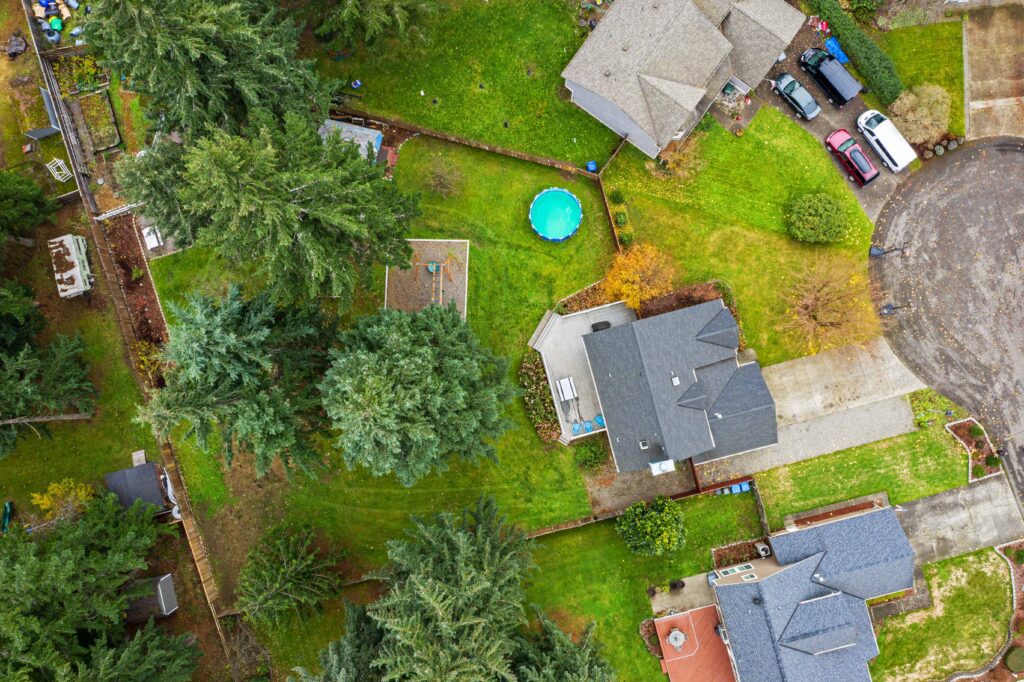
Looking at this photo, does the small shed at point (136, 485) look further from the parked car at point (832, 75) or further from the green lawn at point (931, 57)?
the green lawn at point (931, 57)

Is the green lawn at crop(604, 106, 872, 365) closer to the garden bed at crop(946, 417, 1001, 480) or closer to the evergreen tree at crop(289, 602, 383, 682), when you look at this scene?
the garden bed at crop(946, 417, 1001, 480)

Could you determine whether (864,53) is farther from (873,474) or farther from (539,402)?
(539,402)

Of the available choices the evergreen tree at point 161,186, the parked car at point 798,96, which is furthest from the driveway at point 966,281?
the evergreen tree at point 161,186

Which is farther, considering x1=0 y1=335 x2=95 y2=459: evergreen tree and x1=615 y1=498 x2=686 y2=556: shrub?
x1=615 y1=498 x2=686 y2=556: shrub

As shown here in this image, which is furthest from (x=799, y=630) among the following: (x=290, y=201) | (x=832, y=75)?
(x=290, y=201)

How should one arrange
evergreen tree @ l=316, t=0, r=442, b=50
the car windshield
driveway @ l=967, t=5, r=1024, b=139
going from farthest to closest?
driveway @ l=967, t=5, r=1024, b=139 < the car windshield < evergreen tree @ l=316, t=0, r=442, b=50

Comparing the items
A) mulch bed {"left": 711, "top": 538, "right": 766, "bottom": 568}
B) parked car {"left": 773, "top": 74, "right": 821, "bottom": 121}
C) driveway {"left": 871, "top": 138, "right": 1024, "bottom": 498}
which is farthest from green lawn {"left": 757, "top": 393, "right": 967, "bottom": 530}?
parked car {"left": 773, "top": 74, "right": 821, "bottom": 121}

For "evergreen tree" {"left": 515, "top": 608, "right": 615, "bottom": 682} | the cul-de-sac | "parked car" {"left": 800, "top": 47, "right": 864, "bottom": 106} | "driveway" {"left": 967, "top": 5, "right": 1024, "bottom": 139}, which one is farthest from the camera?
"driveway" {"left": 967, "top": 5, "right": 1024, "bottom": 139}
